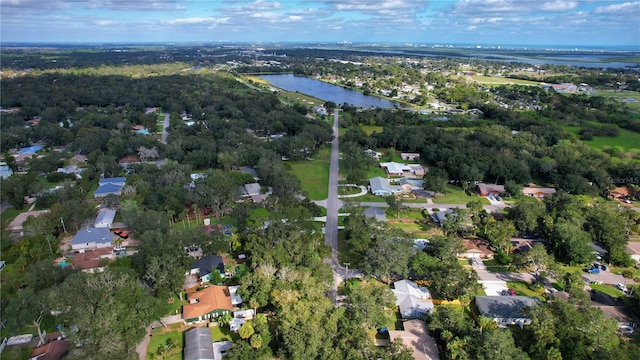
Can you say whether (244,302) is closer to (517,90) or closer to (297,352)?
(297,352)

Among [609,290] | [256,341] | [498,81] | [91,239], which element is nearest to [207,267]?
[256,341]

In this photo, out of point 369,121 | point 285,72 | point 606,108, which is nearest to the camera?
point 369,121

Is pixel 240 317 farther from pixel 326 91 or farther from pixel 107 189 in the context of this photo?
pixel 326 91

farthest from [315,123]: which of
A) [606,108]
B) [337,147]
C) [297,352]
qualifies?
[606,108]

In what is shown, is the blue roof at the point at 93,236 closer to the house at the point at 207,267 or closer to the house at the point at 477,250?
the house at the point at 207,267

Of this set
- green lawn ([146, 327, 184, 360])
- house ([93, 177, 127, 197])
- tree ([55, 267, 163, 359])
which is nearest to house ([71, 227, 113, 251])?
house ([93, 177, 127, 197])

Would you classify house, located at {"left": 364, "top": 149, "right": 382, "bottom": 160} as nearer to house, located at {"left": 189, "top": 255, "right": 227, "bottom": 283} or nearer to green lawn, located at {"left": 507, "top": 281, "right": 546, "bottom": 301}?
green lawn, located at {"left": 507, "top": 281, "right": 546, "bottom": 301}
